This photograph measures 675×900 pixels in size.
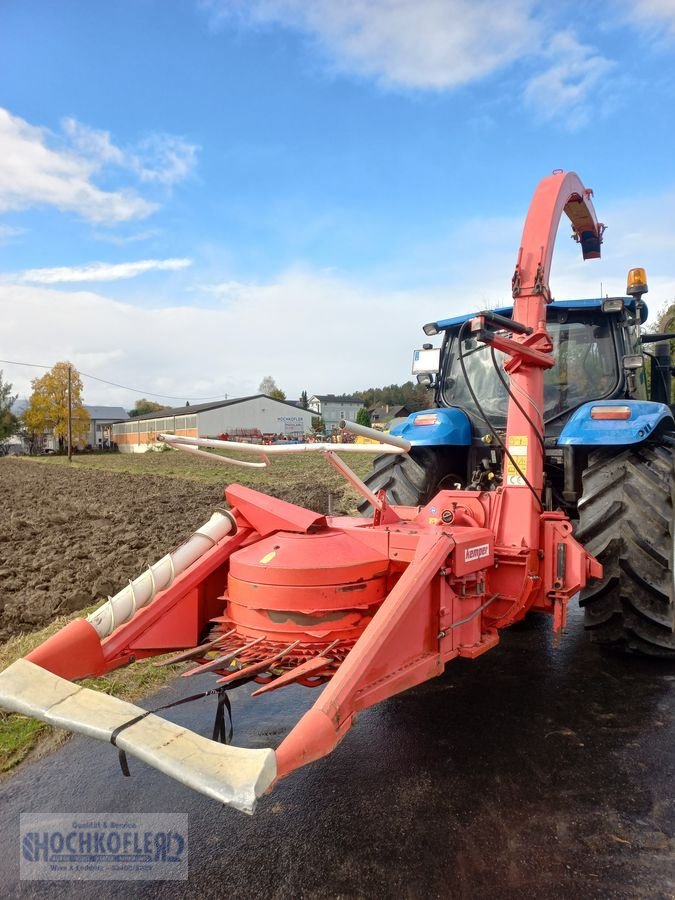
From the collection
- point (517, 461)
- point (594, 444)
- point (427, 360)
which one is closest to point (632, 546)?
point (594, 444)

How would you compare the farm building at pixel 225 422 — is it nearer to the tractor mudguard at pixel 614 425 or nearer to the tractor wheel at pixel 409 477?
the tractor wheel at pixel 409 477

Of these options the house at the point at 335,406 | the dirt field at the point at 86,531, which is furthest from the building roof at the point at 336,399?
the dirt field at the point at 86,531

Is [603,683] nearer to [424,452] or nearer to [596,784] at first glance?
[596,784]

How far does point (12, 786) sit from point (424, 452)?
2987 mm

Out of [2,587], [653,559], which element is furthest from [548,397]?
[2,587]

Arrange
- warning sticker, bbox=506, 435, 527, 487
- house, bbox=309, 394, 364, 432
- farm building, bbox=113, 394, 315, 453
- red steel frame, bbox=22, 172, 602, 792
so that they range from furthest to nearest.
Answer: house, bbox=309, 394, 364, 432 < farm building, bbox=113, 394, 315, 453 < warning sticker, bbox=506, 435, 527, 487 < red steel frame, bbox=22, 172, 602, 792

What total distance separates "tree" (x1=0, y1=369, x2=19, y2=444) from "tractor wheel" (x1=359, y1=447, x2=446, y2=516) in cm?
5784

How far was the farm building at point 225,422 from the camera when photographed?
54.2 meters

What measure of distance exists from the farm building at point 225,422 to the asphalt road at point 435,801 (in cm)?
4771

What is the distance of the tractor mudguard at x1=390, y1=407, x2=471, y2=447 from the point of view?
4.13 m

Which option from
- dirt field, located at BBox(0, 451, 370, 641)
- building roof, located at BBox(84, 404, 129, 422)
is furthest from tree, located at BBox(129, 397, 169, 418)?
dirt field, located at BBox(0, 451, 370, 641)

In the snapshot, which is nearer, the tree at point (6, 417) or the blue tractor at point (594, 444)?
the blue tractor at point (594, 444)

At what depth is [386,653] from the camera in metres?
2.14

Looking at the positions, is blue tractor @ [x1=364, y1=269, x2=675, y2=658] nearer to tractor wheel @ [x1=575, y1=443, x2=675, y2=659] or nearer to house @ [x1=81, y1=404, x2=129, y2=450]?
tractor wheel @ [x1=575, y1=443, x2=675, y2=659]
